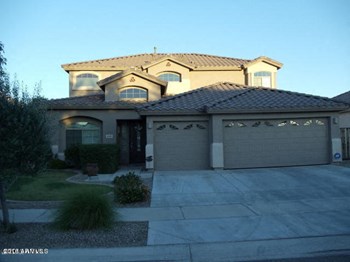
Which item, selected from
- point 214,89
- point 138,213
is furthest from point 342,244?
point 214,89

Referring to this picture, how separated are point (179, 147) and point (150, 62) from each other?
384 inches

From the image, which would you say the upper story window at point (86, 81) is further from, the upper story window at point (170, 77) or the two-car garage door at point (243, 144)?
the two-car garage door at point (243, 144)

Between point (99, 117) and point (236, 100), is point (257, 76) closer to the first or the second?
point (236, 100)

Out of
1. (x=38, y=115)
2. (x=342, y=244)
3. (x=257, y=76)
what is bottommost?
(x=342, y=244)

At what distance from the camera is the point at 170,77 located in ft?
78.6

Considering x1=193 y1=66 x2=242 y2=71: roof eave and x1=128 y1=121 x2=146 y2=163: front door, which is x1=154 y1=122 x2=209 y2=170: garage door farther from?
x1=193 y1=66 x2=242 y2=71: roof eave

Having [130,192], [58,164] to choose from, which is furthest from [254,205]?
[58,164]

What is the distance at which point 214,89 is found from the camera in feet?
62.1

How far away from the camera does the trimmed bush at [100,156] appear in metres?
16.1

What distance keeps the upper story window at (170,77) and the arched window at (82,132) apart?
20.6 ft

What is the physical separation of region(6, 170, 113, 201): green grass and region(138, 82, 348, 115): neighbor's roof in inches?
186

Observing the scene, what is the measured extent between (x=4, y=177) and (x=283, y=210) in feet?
21.6

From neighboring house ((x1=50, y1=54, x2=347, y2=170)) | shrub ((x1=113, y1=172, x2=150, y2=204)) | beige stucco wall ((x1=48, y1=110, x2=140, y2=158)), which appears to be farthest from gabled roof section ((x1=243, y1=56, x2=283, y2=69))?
shrub ((x1=113, y1=172, x2=150, y2=204))

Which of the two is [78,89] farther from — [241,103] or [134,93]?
[241,103]
